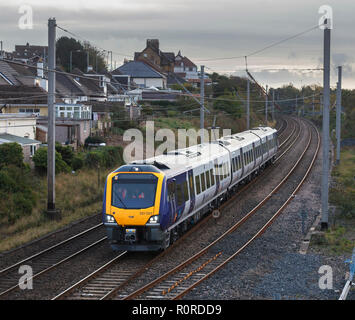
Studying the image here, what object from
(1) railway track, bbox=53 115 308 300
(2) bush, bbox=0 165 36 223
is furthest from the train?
(2) bush, bbox=0 165 36 223

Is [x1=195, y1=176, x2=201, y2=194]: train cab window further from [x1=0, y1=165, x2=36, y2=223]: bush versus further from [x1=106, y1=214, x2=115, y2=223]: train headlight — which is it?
[x1=0, y1=165, x2=36, y2=223]: bush

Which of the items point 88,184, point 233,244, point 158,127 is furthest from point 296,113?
point 233,244

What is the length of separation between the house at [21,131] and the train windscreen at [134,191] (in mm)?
16127

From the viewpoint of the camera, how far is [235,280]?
571 inches

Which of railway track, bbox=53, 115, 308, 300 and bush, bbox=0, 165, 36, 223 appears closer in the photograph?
railway track, bbox=53, 115, 308, 300

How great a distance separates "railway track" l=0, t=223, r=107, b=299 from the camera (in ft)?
48.6

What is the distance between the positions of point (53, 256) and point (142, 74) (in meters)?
78.9

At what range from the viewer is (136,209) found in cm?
1612

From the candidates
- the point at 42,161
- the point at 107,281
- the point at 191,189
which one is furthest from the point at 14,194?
the point at 107,281

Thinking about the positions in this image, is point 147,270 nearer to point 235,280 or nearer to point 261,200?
point 235,280

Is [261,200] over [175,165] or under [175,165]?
under

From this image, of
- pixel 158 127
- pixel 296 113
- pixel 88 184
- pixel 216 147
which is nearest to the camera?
pixel 216 147

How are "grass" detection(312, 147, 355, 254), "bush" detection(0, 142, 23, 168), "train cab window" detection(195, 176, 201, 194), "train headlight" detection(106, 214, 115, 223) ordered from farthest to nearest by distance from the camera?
"bush" detection(0, 142, 23, 168)
"train cab window" detection(195, 176, 201, 194)
"grass" detection(312, 147, 355, 254)
"train headlight" detection(106, 214, 115, 223)
